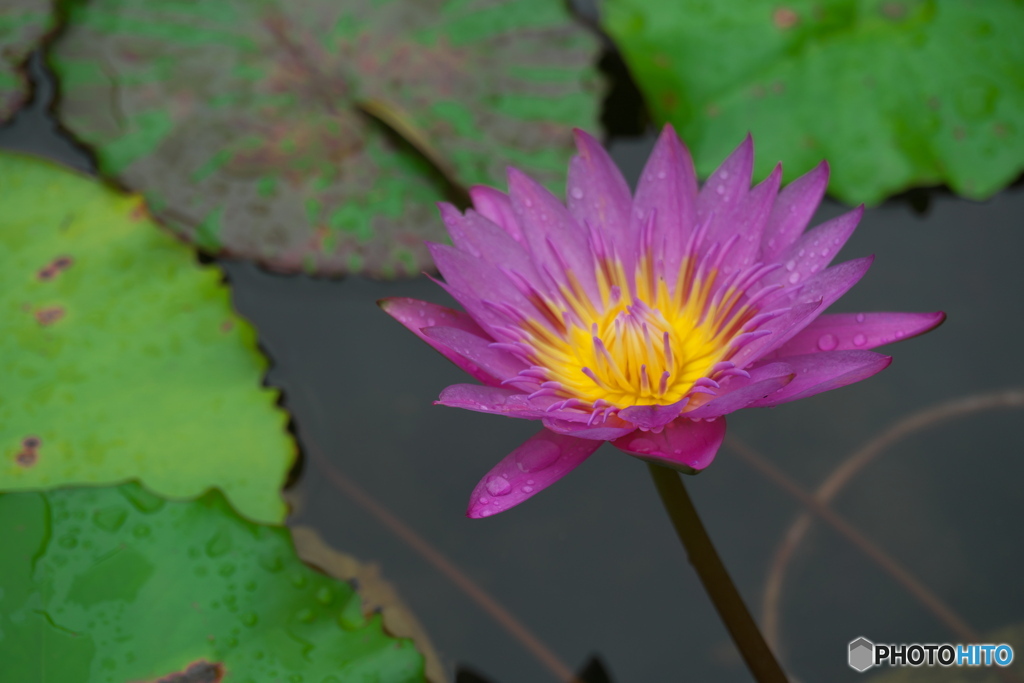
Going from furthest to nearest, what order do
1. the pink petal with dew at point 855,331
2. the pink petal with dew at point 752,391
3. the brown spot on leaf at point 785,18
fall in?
the brown spot on leaf at point 785,18 → the pink petal with dew at point 855,331 → the pink petal with dew at point 752,391

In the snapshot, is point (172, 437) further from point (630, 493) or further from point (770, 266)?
point (770, 266)

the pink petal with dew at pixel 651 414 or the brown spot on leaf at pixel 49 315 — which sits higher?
the pink petal with dew at pixel 651 414

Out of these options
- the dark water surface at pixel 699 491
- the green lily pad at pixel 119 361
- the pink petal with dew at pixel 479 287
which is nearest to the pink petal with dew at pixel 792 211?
the pink petal with dew at pixel 479 287

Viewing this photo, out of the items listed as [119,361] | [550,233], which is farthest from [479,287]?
[119,361]

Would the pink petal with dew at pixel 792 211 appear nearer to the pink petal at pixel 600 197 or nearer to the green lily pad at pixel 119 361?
the pink petal at pixel 600 197

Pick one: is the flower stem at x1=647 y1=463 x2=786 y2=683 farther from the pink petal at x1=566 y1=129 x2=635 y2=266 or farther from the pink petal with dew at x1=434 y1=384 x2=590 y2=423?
the pink petal at x1=566 y1=129 x2=635 y2=266

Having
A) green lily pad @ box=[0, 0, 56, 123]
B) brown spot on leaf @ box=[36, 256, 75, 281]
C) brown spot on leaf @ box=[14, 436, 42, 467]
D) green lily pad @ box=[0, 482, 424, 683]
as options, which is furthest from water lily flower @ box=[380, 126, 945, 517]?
green lily pad @ box=[0, 0, 56, 123]
